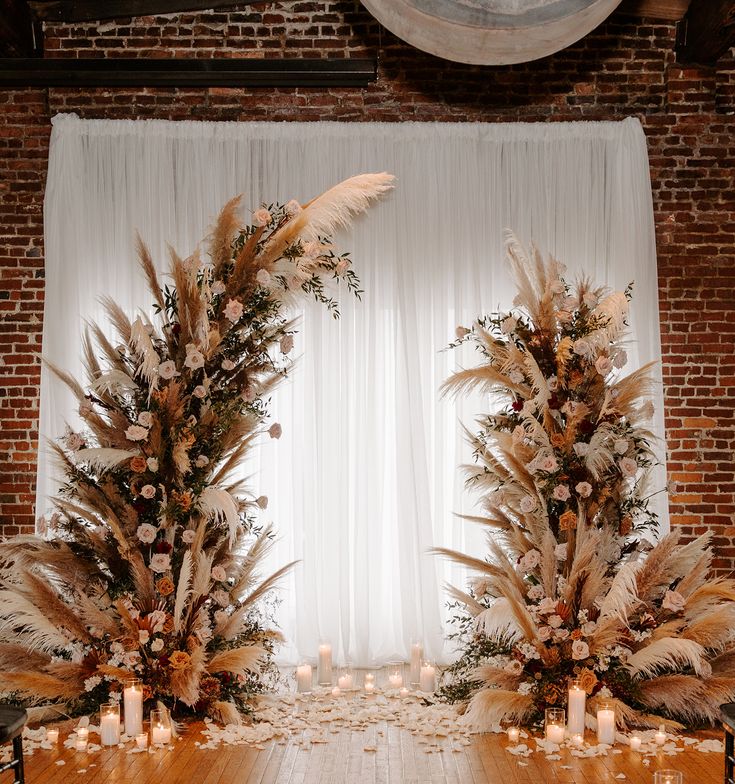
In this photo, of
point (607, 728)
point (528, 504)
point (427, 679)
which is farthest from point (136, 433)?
point (607, 728)

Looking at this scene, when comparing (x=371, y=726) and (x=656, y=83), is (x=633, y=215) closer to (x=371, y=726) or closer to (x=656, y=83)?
(x=656, y=83)

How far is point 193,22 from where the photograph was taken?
6262mm

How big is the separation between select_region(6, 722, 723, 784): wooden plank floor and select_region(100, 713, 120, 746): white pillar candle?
5 cm

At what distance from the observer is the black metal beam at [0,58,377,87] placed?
19.6 ft

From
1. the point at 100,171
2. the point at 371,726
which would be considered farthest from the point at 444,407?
the point at 100,171

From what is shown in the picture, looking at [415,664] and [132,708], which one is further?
[415,664]

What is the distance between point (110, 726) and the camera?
4328 millimetres

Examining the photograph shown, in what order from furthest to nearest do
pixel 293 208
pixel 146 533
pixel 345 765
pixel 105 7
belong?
1. pixel 105 7
2. pixel 293 208
3. pixel 146 533
4. pixel 345 765

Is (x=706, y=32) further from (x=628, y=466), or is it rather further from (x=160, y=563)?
(x=160, y=563)

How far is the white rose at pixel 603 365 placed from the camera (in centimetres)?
471

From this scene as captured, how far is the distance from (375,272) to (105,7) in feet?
7.96

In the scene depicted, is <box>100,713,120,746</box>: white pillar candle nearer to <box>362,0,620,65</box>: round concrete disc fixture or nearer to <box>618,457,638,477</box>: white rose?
<box>618,457,638,477</box>: white rose

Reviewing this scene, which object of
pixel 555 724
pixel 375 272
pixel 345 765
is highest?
pixel 375 272

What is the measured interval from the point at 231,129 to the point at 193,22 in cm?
76
